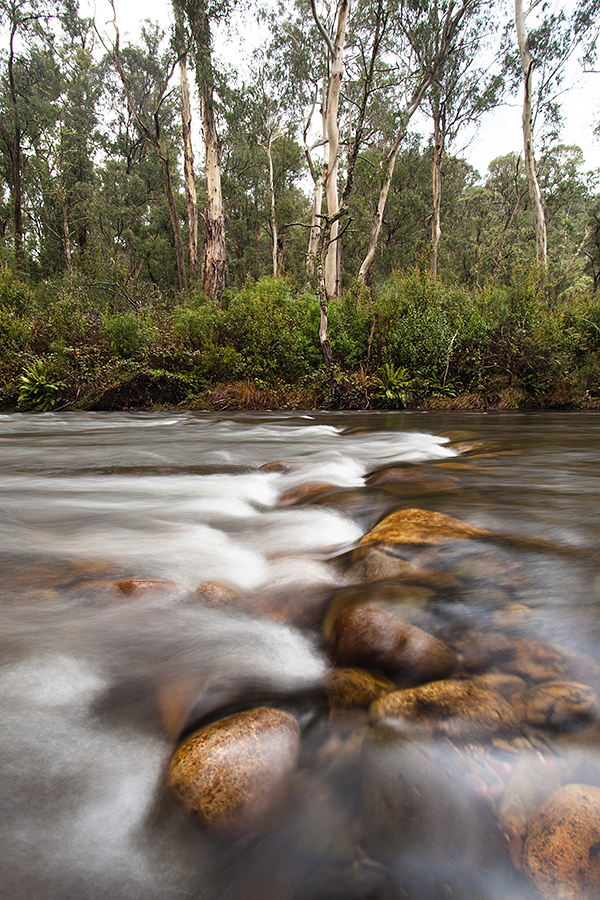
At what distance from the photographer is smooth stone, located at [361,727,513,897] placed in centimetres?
87

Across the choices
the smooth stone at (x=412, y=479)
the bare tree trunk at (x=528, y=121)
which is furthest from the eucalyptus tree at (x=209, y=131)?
the smooth stone at (x=412, y=479)

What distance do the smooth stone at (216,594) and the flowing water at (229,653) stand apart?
0.09 ft

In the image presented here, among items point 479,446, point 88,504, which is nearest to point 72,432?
point 88,504

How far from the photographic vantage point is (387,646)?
1418mm

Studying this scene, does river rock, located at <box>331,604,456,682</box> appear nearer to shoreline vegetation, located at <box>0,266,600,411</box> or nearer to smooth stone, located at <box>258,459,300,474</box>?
smooth stone, located at <box>258,459,300,474</box>

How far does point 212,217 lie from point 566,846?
639 inches

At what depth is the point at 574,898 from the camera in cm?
80

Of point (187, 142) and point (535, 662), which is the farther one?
point (187, 142)

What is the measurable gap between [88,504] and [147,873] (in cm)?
254

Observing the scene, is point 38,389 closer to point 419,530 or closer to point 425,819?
point 419,530

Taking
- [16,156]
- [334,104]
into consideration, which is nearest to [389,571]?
[334,104]

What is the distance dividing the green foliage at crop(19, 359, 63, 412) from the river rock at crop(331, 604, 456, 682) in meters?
9.96

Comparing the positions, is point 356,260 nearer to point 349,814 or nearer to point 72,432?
point 72,432

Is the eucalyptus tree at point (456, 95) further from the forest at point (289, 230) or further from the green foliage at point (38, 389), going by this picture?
the green foliage at point (38, 389)
